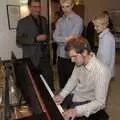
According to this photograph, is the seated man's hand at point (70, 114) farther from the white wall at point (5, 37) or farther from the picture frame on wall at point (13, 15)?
the picture frame on wall at point (13, 15)

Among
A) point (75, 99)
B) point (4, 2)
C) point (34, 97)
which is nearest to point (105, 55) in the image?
point (75, 99)

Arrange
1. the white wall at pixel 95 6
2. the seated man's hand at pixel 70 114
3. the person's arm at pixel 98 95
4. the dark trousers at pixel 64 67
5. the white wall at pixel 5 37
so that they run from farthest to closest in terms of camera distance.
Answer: the white wall at pixel 95 6, the white wall at pixel 5 37, the dark trousers at pixel 64 67, the person's arm at pixel 98 95, the seated man's hand at pixel 70 114

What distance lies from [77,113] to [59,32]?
1519 mm

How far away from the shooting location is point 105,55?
2525mm

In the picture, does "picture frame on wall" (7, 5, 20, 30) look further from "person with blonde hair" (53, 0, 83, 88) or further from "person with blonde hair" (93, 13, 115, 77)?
"person with blonde hair" (93, 13, 115, 77)

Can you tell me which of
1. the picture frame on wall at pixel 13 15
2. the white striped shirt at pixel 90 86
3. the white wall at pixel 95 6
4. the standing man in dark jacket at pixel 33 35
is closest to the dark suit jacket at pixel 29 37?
the standing man in dark jacket at pixel 33 35

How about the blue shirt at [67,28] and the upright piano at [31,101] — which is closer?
the upright piano at [31,101]

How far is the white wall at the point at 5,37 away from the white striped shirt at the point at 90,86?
1.45m

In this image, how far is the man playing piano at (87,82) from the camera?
1.82 m

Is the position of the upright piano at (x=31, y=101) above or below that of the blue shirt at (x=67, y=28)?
below

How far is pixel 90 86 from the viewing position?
198cm

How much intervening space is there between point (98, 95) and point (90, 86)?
17cm

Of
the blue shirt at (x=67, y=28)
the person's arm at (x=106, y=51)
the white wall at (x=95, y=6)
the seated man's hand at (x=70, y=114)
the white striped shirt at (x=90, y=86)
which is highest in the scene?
the white wall at (x=95, y=6)

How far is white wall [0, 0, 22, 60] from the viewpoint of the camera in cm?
328
